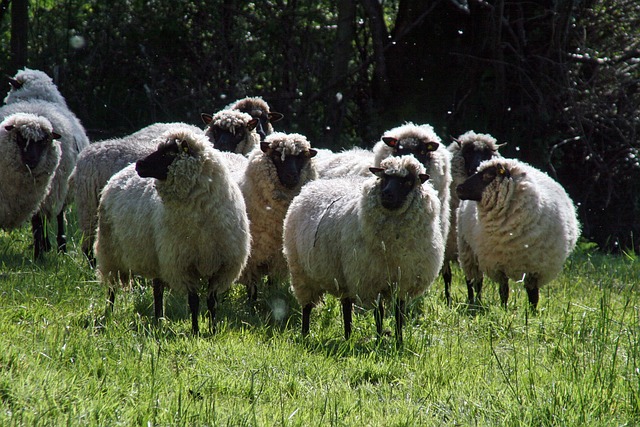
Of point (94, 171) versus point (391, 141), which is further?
point (94, 171)

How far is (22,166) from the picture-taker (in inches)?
296

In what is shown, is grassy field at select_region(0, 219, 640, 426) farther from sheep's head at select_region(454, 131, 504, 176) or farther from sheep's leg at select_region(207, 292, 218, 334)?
sheep's head at select_region(454, 131, 504, 176)

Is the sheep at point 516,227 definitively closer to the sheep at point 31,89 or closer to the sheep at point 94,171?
the sheep at point 94,171

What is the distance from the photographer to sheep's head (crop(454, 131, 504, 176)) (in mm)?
7590

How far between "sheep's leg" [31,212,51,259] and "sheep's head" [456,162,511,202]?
390 cm

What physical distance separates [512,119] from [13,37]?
712 cm

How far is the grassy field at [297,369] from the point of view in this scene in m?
3.43

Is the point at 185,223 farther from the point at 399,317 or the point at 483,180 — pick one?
the point at 483,180

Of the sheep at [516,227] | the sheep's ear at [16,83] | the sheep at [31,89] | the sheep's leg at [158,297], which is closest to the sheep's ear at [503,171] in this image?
the sheep at [516,227]

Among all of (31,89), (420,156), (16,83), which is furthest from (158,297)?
(16,83)

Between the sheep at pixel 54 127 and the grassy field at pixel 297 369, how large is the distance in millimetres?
1969

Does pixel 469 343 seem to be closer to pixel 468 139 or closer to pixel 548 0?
pixel 468 139

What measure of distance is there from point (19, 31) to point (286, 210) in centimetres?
646

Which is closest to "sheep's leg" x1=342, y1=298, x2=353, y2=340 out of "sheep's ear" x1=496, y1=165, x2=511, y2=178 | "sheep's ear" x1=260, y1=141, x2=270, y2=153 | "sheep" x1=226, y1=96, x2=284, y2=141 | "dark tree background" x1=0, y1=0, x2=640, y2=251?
"sheep's ear" x1=260, y1=141, x2=270, y2=153
